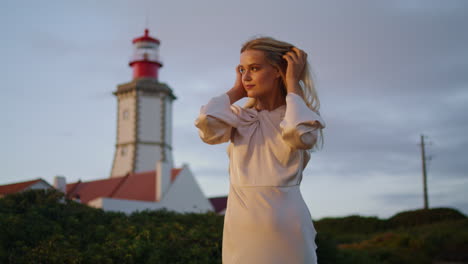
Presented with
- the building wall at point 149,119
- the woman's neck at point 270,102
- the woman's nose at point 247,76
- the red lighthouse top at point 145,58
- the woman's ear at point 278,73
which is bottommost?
the woman's neck at point 270,102

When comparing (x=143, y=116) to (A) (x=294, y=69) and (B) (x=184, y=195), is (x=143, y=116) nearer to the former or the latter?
(B) (x=184, y=195)

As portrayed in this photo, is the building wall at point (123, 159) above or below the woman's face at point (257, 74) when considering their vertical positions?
above

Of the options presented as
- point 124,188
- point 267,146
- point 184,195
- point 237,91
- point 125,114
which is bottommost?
point 267,146

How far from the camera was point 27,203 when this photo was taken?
8367mm

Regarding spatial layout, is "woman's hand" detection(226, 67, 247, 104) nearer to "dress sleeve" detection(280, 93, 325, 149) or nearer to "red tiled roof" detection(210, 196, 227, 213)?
"dress sleeve" detection(280, 93, 325, 149)

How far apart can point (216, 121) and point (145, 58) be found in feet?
112

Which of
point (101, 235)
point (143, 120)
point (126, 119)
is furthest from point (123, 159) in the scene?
point (101, 235)

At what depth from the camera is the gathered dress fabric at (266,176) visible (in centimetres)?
298

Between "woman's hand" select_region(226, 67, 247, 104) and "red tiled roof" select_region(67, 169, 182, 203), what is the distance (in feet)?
81.2

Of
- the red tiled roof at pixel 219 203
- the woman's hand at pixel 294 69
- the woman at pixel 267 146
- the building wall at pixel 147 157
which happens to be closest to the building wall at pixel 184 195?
the red tiled roof at pixel 219 203

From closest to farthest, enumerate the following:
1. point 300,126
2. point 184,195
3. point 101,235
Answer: point 300,126, point 101,235, point 184,195

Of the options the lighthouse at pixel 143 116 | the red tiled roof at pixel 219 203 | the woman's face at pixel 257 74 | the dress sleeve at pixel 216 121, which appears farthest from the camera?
the lighthouse at pixel 143 116

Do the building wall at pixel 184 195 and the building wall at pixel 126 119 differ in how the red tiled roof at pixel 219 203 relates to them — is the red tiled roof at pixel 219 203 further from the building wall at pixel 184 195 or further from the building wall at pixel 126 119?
the building wall at pixel 126 119

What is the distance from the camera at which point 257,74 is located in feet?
10.9
